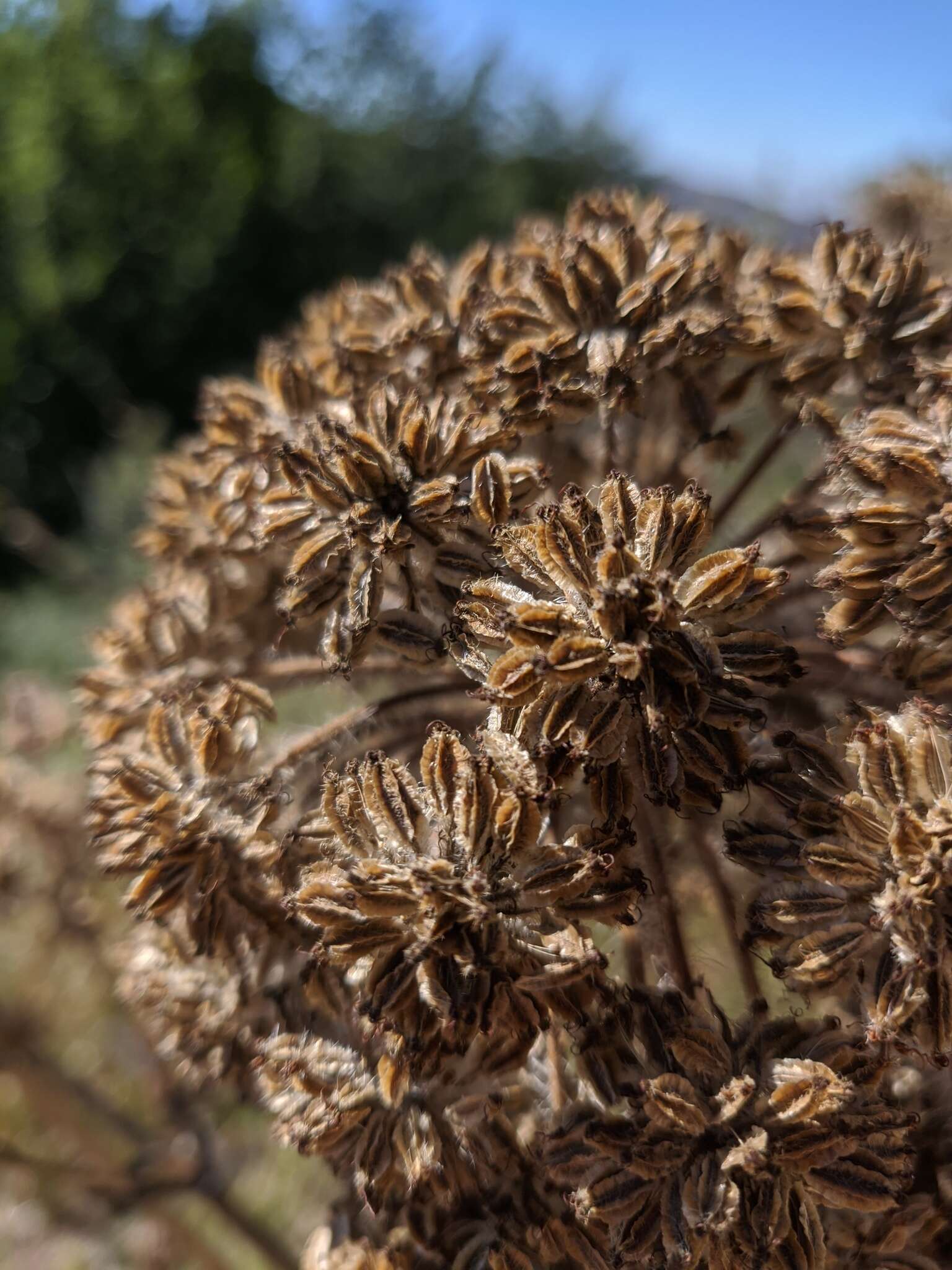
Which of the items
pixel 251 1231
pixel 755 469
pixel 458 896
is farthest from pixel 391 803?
pixel 251 1231

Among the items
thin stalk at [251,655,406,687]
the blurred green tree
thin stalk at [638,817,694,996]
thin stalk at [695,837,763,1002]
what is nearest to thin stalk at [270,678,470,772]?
thin stalk at [251,655,406,687]

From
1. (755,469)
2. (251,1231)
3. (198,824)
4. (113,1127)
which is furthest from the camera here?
(113,1127)

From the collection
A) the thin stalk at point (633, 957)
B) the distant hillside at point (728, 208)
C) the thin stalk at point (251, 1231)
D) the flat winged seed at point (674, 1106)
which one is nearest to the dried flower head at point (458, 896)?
the flat winged seed at point (674, 1106)

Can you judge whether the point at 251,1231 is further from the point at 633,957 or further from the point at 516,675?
the point at 516,675

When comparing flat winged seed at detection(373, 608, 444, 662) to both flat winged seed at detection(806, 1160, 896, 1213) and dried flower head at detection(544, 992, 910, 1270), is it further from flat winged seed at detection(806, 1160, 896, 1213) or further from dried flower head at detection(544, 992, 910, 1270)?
flat winged seed at detection(806, 1160, 896, 1213)

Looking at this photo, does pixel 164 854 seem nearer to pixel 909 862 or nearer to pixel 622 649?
pixel 622 649
